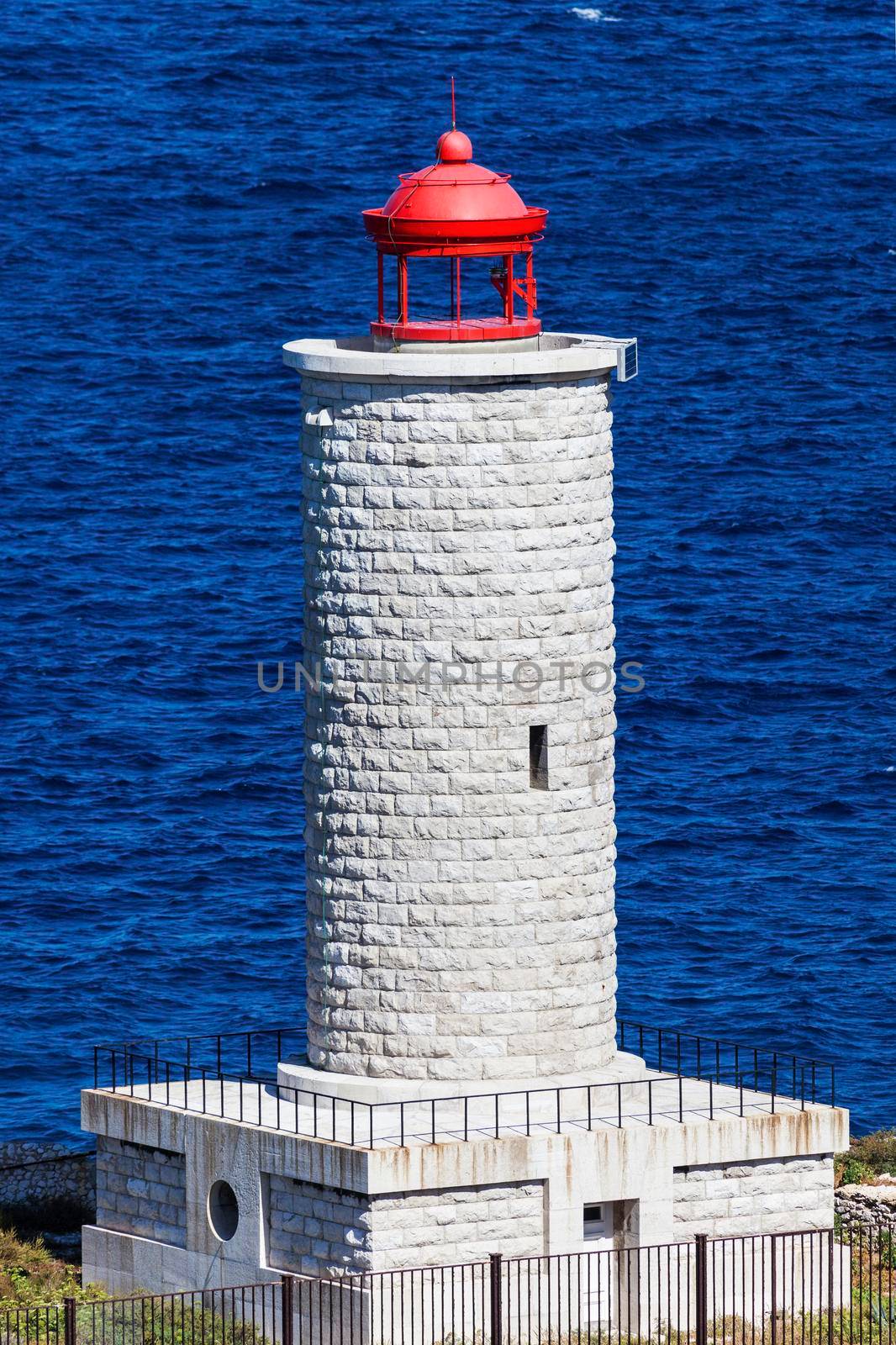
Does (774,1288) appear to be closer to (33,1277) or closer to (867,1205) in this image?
(867,1205)

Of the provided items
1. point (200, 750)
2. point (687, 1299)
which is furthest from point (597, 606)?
point (200, 750)

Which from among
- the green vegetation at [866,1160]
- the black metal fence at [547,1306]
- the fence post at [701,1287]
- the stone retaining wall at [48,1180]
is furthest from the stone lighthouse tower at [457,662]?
the green vegetation at [866,1160]

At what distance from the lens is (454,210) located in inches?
1395

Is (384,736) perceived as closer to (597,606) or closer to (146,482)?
(597,606)

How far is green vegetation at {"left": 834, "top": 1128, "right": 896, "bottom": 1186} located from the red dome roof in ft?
45.9

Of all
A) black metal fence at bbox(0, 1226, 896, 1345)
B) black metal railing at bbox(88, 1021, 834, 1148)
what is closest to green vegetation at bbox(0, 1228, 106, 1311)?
black metal fence at bbox(0, 1226, 896, 1345)

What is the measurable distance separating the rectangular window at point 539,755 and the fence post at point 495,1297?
5334 millimetres

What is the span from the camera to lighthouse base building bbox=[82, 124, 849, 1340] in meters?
35.2

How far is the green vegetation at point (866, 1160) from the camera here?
139 ft

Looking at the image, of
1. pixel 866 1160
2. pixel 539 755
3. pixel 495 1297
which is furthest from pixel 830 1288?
pixel 866 1160

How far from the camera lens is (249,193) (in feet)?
370

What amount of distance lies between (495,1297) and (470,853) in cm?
500

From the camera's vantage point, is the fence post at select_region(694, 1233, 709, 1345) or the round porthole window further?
the round porthole window

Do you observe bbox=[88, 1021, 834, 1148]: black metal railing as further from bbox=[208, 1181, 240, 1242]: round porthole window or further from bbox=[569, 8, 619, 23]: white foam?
bbox=[569, 8, 619, 23]: white foam
